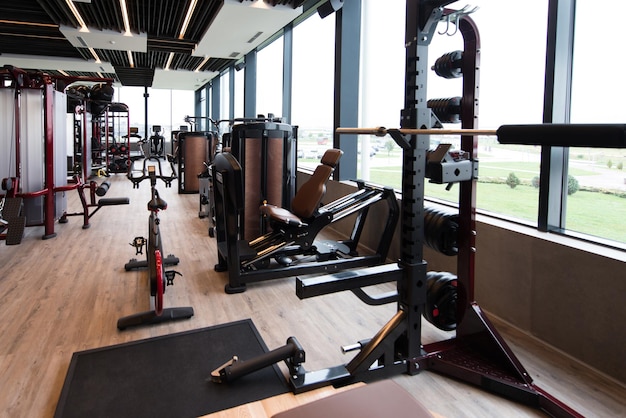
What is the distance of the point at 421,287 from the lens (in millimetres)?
2330

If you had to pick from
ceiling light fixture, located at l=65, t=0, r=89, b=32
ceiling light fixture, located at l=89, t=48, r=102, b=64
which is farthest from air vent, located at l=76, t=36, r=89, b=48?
ceiling light fixture, located at l=89, t=48, r=102, b=64

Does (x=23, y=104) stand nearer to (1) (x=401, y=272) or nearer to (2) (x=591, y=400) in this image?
(1) (x=401, y=272)

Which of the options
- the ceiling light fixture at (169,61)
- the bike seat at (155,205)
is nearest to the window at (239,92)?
the ceiling light fixture at (169,61)

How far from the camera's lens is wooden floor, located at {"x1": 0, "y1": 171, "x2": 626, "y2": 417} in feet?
7.16

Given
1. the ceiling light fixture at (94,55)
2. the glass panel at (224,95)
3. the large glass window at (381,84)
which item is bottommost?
the large glass window at (381,84)

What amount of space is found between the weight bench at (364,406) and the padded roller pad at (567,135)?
98 centimetres

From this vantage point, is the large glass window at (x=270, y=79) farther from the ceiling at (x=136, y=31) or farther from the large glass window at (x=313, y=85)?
the large glass window at (x=313, y=85)

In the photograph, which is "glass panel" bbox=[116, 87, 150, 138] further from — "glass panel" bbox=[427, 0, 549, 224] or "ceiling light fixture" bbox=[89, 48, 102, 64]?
"glass panel" bbox=[427, 0, 549, 224]

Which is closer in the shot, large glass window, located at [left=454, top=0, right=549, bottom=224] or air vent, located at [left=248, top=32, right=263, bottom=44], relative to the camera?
large glass window, located at [left=454, top=0, right=549, bottom=224]

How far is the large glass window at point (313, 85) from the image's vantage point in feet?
20.8

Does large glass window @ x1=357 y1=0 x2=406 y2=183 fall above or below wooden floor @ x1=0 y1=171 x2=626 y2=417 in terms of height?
above

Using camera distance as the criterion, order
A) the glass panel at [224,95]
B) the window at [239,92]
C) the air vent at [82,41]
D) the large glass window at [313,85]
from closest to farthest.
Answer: the large glass window at [313,85] < the air vent at [82,41] < the window at [239,92] < the glass panel at [224,95]

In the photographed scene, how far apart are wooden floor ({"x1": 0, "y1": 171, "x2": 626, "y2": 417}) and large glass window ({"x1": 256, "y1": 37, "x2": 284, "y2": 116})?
4407mm

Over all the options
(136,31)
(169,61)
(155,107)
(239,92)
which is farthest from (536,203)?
(155,107)
